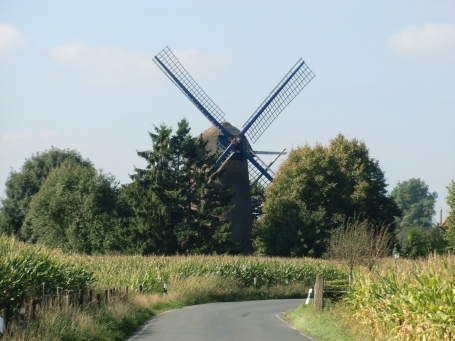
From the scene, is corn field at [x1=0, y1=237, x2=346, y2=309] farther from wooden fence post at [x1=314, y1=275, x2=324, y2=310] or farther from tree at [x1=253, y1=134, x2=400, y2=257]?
tree at [x1=253, y1=134, x2=400, y2=257]

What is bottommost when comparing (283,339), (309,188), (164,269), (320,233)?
(283,339)

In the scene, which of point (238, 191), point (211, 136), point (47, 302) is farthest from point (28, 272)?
point (211, 136)

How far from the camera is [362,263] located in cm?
3219

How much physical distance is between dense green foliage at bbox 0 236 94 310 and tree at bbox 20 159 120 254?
4266cm

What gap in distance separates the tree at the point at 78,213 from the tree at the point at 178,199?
154 inches

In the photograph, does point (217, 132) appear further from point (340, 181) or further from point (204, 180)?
point (340, 181)

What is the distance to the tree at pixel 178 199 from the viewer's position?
62719mm

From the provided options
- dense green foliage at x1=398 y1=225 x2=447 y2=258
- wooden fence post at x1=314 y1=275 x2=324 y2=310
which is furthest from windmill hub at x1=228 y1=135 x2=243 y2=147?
wooden fence post at x1=314 y1=275 x2=324 y2=310

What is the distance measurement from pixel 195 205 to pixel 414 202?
11049 cm

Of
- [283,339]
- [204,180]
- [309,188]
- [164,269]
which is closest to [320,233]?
[309,188]

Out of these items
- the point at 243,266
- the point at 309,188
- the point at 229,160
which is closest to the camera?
the point at 243,266

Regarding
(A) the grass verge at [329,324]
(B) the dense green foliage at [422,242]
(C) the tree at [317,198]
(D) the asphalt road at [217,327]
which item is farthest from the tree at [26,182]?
(A) the grass verge at [329,324]

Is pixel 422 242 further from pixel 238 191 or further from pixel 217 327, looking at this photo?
pixel 217 327

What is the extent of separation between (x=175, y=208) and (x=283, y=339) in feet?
147
